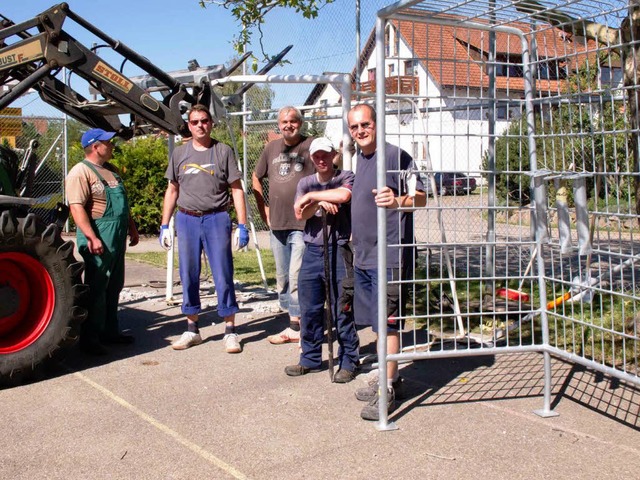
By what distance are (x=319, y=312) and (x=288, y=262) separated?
124cm

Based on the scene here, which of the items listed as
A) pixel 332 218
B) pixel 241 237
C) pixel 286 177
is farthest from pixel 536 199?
pixel 241 237

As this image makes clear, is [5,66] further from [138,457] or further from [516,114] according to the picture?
[516,114]

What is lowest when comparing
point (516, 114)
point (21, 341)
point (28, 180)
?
point (21, 341)

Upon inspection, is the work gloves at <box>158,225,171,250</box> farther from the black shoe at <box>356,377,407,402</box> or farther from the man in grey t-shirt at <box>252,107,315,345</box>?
the black shoe at <box>356,377,407,402</box>

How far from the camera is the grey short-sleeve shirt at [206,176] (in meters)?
6.00

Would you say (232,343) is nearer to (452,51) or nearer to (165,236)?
(165,236)

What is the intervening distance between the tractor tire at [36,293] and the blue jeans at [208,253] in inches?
35.6

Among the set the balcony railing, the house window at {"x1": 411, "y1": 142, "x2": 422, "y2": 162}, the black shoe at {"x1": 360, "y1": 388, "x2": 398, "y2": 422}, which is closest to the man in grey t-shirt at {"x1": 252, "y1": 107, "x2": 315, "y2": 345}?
the balcony railing

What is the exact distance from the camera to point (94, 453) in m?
3.85

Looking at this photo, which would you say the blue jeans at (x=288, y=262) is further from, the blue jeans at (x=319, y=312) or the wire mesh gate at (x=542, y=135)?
Answer: the wire mesh gate at (x=542, y=135)

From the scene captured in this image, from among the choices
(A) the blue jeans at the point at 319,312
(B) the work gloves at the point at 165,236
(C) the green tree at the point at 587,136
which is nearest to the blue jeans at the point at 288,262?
(A) the blue jeans at the point at 319,312

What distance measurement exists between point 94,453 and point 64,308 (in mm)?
1736

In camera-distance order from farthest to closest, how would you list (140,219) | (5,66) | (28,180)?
(140,219) → (28,180) → (5,66)

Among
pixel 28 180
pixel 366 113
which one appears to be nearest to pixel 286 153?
pixel 366 113
